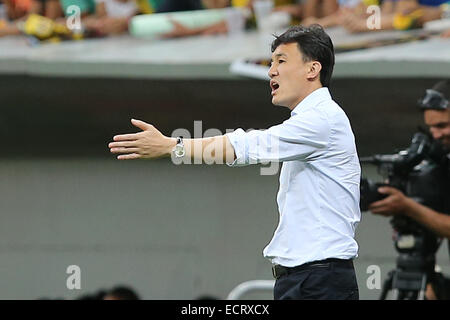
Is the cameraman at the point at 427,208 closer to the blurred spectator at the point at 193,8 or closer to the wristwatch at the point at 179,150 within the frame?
the wristwatch at the point at 179,150

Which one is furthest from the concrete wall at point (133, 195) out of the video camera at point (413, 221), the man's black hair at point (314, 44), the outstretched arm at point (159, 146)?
A: the outstretched arm at point (159, 146)

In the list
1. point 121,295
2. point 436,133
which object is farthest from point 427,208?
point 121,295

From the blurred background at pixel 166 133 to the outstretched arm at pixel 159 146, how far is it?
2898 mm

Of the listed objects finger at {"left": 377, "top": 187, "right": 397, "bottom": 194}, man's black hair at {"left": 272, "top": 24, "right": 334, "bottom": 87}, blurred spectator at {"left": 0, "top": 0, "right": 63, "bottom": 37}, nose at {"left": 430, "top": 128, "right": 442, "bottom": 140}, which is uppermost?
blurred spectator at {"left": 0, "top": 0, "right": 63, "bottom": 37}

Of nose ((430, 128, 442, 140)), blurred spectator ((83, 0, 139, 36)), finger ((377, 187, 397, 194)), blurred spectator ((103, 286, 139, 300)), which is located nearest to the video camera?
finger ((377, 187, 397, 194))

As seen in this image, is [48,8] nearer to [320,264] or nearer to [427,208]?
[427,208]

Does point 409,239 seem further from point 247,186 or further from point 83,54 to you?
point 83,54

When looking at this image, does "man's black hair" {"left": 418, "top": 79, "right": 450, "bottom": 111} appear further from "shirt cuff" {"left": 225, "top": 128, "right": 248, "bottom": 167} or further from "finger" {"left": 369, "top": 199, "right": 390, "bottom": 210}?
"shirt cuff" {"left": 225, "top": 128, "right": 248, "bottom": 167}

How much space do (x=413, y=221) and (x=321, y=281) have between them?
181cm

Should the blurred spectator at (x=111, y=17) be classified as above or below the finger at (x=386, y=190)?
above

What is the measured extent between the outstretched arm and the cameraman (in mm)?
1771

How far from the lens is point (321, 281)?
3586 mm

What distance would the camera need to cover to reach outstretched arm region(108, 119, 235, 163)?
136 inches

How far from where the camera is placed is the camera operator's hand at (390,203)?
518cm
